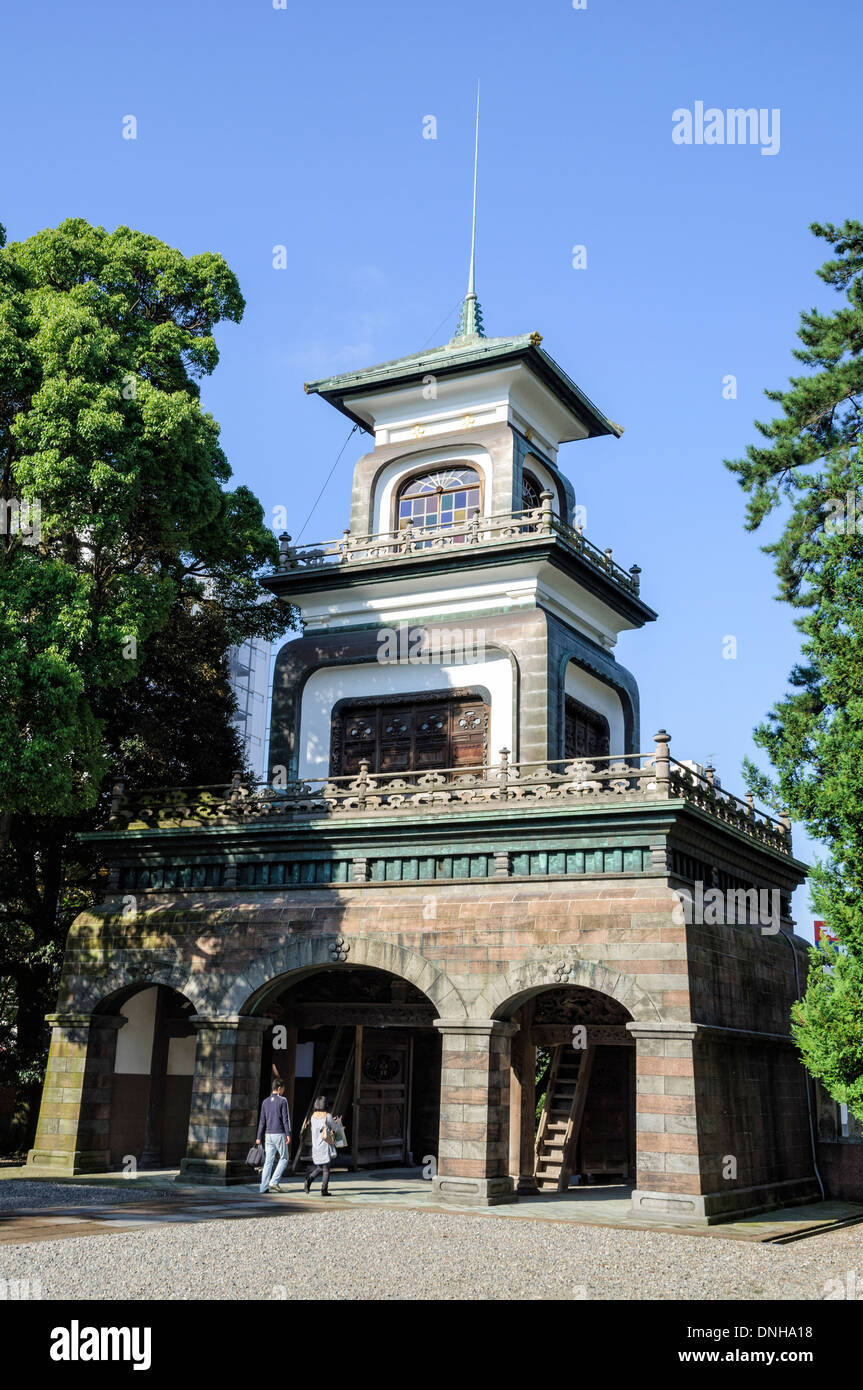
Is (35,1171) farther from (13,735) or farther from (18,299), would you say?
(18,299)

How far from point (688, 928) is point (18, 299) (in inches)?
582

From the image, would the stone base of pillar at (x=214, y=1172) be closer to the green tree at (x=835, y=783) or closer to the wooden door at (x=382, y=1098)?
the wooden door at (x=382, y=1098)

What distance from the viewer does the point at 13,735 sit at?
18.7 metres

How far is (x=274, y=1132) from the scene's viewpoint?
60.5ft

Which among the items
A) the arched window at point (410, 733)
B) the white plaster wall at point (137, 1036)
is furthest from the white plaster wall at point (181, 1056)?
the arched window at point (410, 733)

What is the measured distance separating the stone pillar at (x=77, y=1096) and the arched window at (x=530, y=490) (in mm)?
13250

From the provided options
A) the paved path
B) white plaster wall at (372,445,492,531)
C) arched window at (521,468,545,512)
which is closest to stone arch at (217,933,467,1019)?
the paved path

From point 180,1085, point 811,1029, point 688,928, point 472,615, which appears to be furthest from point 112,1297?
point 472,615

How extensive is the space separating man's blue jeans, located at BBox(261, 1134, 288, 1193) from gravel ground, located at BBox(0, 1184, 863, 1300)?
241 centimetres

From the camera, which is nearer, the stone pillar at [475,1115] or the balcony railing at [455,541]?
the stone pillar at [475,1115]

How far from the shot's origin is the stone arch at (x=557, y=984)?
17.9 meters

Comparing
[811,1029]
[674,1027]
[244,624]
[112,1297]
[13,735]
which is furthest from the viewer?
[244,624]

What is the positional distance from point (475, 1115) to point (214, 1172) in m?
4.67
